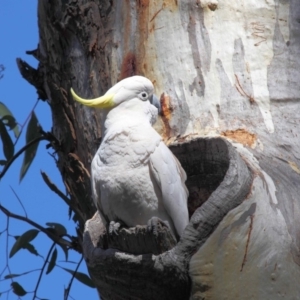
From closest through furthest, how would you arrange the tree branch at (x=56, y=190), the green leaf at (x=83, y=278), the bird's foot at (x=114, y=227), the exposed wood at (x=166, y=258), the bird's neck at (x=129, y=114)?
the exposed wood at (x=166, y=258), the bird's foot at (x=114, y=227), the bird's neck at (x=129, y=114), the tree branch at (x=56, y=190), the green leaf at (x=83, y=278)

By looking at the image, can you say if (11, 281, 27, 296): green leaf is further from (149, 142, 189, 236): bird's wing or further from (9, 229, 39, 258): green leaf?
(149, 142, 189, 236): bird's wing

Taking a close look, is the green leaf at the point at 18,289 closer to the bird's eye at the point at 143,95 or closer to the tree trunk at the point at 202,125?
the tree trunk at the point at 202,125

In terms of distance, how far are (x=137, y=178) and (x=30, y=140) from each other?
1.21 m

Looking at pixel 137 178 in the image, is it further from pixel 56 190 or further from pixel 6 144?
pixel 6 144

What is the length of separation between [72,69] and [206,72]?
51 cm

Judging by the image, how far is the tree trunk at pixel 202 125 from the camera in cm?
187

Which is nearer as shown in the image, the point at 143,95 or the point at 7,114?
the point at 143,95

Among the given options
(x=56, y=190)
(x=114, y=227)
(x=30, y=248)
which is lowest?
(x=30, y=248)

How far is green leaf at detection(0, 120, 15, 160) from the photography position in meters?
3.23

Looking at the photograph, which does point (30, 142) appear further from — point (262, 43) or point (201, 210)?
point (201, 210)

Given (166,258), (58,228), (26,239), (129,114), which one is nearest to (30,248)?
(26,239)

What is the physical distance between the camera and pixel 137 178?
2.13 meters

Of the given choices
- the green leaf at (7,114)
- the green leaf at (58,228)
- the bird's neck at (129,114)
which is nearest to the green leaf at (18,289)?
the green leaf at (58,228)

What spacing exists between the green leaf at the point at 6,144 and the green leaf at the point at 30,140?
62 mm
